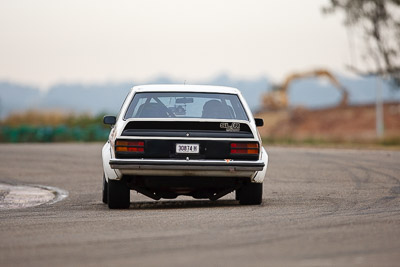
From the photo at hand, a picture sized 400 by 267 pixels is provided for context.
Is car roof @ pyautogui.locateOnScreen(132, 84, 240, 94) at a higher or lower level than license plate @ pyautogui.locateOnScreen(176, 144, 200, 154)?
higher

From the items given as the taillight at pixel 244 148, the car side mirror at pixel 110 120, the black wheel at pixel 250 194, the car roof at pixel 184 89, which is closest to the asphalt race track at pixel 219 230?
the black wheel at pixel 250 194

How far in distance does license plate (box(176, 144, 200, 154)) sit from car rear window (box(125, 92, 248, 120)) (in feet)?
2.35

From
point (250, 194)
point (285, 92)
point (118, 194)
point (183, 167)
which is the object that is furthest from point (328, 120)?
point (183, 167)

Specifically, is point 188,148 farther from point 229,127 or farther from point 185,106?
point 185,106

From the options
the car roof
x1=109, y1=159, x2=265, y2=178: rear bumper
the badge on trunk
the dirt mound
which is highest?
the car roof

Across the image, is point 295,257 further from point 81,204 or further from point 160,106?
point 81,204

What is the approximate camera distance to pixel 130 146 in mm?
11891

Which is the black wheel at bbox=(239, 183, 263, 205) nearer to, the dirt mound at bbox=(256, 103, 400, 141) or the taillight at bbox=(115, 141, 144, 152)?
the taillight at bbox=(115, 141, 144, 152)

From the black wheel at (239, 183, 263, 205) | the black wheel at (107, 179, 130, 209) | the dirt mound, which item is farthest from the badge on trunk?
the dirt mound

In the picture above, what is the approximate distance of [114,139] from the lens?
39.4ft

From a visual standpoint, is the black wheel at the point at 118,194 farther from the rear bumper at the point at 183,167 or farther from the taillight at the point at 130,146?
the taillight at the point at 130,146

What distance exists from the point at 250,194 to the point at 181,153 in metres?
1.33

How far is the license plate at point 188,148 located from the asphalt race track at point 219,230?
28.9 inches

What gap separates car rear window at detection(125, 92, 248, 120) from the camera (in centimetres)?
1260
